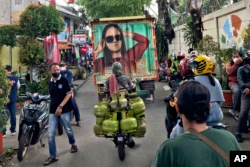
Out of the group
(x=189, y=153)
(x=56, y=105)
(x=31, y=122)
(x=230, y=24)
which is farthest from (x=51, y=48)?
(x=189, y=153)

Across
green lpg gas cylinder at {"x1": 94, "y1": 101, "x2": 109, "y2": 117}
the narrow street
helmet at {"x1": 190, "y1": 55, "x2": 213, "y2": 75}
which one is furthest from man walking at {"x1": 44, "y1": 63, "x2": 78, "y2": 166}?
helmet at {"x1": 190, "y1": 55, "x2": 213, "y2": 75}

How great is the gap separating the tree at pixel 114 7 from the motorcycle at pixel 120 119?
1888 centimetres

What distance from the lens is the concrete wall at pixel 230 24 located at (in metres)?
9.42

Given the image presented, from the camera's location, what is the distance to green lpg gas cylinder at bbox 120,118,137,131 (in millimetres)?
5555

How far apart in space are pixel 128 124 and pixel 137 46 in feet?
20.0

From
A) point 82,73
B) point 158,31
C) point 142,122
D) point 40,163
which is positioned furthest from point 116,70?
point 82,73

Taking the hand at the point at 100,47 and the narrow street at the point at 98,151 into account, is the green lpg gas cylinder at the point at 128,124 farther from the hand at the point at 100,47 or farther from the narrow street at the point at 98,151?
the hand at the point at 100,47

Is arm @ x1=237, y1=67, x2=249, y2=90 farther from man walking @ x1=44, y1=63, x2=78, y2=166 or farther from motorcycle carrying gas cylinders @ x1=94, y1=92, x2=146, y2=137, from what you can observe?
man walking @ x1=44, y1=63, x2=78, y2=166

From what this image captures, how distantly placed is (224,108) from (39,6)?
736 centimetres

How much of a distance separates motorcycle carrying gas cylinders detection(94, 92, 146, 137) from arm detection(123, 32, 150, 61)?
18.0 ft

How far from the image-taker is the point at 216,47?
395 inches

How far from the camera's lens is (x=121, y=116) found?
5.73m

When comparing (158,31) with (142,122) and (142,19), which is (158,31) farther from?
(142,122)

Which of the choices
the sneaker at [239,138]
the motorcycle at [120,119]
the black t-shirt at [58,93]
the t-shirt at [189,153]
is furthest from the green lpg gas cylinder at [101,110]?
the t-shirt at [189,153]
